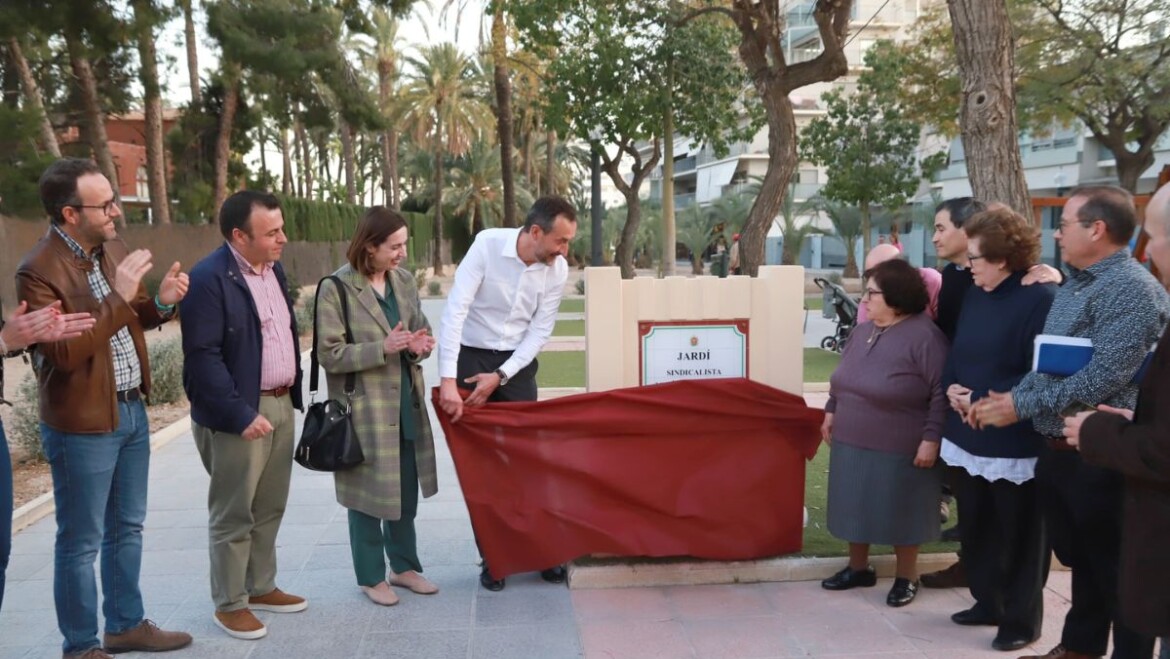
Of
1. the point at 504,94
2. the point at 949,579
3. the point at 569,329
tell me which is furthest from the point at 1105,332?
the point at 504,94

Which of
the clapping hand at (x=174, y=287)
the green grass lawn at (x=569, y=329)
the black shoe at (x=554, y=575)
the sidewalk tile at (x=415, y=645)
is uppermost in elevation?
the clapping hand at (x=174, y=287)

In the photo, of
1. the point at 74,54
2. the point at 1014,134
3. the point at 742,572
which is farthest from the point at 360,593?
the point at 74,54

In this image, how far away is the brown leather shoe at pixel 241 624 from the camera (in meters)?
4.18

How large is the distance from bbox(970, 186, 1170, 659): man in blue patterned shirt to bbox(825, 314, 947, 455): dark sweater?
570mm

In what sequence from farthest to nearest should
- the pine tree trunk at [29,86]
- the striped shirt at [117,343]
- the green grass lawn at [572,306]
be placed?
1. the green grass lawn at [572,306]
2. the pine tree trunk at [29,86]
3. the striped shirt at [117,343]

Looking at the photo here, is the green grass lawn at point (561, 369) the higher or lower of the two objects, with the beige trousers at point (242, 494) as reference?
lower

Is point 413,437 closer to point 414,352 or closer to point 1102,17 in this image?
point 414,352

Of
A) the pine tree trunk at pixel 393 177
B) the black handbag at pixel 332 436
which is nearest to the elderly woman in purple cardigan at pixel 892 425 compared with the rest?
the black handbag at pixel 332 436

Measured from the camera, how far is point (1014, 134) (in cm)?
655

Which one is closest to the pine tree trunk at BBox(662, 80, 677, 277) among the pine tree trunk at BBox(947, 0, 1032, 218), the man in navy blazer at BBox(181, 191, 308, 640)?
the pine tree trunk at BBox(947, 0, 1032, 218)

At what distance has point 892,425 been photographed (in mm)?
4336

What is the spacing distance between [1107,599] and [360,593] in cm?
330

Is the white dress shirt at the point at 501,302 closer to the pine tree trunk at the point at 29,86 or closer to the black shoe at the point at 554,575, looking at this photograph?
the black shoe at the point at 554,575

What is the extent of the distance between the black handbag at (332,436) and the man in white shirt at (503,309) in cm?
44
